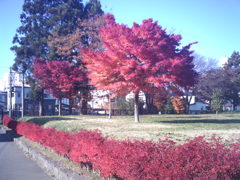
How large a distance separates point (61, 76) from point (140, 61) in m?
15.9

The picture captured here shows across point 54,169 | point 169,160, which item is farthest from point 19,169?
point 169,160

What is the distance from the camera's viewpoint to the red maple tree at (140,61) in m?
17.0

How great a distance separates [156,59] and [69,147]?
8.86 m

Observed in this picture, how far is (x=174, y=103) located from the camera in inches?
1636

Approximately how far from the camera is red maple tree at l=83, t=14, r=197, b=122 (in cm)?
1705

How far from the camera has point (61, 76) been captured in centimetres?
3209

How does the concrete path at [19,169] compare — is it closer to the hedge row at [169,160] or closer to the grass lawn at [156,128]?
the hedge row at [169,160]

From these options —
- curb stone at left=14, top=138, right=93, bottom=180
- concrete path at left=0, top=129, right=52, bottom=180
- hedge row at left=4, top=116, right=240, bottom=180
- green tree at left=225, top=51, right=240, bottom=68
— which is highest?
green tree at left=225, top=51, right=240, bottom=68

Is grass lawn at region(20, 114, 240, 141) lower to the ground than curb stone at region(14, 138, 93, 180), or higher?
higher

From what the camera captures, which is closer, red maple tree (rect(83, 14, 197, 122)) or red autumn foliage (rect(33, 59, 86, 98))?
red maple tree (rect(83, 14, 197, 122))

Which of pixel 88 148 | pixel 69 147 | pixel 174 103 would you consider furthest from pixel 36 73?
pixel 88 148

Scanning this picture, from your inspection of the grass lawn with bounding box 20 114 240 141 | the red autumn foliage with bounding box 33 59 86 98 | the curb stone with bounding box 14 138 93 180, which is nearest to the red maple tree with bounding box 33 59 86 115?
the red autumn foliage with bounding box 33 59 86 98

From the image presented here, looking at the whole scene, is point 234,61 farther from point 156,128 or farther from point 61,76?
point 156,128

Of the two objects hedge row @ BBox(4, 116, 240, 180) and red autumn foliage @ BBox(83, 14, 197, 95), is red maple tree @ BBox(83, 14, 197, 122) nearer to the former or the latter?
red autumn foliage @ BBox(83, 14, 197, 95)
